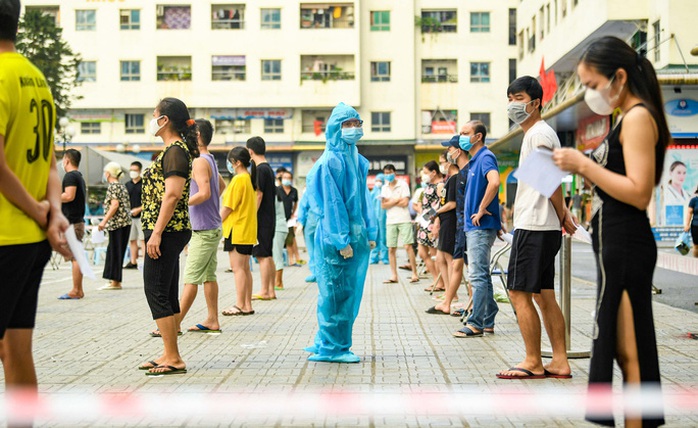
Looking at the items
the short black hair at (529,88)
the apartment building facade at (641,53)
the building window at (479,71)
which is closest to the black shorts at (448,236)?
the short black hair at (529,88)

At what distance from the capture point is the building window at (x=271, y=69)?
5941cm

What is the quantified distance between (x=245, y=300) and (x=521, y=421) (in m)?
6.22

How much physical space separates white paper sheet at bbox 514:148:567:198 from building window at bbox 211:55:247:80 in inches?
2209

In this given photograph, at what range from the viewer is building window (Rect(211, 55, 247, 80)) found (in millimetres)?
59531

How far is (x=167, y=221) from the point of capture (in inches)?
274

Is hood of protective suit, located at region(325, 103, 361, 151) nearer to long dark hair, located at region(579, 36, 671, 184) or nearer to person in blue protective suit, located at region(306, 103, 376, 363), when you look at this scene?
person in blue protective suit, located at region(306, 103, 376, 363)

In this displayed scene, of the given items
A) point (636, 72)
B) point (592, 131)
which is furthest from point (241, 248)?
point (592, 131)

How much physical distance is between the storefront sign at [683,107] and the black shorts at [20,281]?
26849 millimetres

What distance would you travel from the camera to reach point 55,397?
20.0ft

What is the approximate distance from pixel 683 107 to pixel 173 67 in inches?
1501

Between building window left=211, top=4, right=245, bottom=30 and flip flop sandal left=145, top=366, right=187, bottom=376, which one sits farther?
building window left=211, top=4, right=245, bottom=30

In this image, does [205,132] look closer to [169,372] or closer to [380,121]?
[169,372]

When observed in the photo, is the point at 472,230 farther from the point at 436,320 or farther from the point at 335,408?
the point at 335,408

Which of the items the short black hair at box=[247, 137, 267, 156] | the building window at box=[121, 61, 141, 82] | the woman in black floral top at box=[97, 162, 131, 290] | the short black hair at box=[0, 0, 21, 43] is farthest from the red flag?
the short black hair at box=[0, 0, 21, 43]
